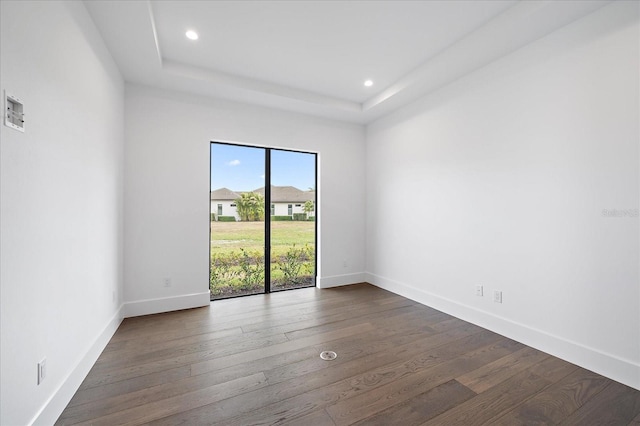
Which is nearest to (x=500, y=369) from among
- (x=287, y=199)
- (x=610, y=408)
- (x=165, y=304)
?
(x=610, y=408)

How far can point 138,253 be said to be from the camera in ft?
10.3

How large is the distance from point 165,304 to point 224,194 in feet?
5.15

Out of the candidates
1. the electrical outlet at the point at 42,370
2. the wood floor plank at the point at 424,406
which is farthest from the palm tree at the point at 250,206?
the wood floor plank at the point at 424,406

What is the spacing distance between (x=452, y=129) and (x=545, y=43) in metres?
1.05

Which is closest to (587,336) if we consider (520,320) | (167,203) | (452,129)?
(520,320)

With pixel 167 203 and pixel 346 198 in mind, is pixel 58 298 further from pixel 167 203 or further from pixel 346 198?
pixel 346 198

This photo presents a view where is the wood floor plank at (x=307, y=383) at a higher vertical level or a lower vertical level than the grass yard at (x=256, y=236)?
lower

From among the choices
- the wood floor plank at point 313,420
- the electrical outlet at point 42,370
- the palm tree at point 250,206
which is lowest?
the wood floor plank at point 313,420

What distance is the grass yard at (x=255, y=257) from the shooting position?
3.79 m

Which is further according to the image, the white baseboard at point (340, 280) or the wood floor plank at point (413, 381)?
the white baseboard at point (340, 280)

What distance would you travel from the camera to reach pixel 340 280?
4.44m

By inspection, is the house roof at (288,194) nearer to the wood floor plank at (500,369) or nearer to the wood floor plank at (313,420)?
the wood floor plank at (313,420)

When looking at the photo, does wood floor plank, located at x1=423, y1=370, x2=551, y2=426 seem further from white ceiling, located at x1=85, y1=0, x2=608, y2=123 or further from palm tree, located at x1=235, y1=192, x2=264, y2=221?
palm tree, located at x1=235, y1=192, x2=264, y2=221

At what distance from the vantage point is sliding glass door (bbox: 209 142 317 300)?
379 cm
